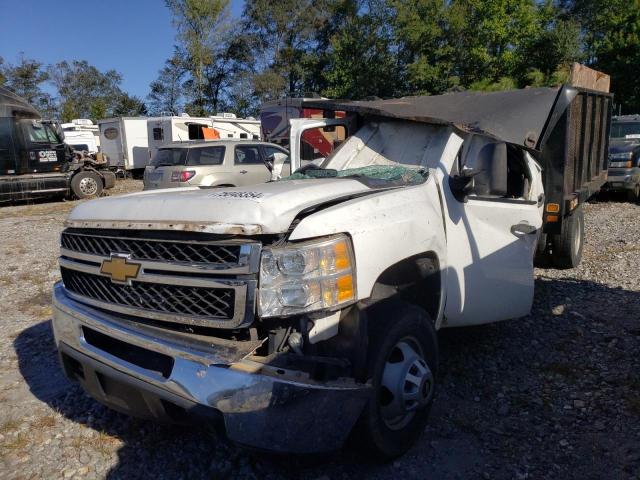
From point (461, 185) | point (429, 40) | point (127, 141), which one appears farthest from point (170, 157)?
point (429, 40)

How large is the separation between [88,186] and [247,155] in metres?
7.84

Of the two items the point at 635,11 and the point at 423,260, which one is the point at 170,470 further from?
the point at 635,11

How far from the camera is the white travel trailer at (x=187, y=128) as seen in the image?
23.4 meters

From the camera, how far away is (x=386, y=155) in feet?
13.8

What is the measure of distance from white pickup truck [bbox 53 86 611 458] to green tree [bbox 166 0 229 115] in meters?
40.6

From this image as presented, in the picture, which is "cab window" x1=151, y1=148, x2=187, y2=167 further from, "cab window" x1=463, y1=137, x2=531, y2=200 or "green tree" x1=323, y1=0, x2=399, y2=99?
"green tree" x1=323, y1=0, x2=399, y2=99

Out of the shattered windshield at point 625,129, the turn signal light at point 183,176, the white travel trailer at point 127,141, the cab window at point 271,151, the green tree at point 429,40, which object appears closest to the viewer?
the turn signal light at point 183,176

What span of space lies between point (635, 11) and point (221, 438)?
3542 cm

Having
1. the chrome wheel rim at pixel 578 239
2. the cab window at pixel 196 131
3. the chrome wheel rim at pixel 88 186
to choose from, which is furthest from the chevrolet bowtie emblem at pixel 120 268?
the cab window at pixel 196 131

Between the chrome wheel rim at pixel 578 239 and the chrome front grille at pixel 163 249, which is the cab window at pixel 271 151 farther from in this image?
the chrome front grille at pixel 163 249

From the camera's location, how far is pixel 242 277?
7.29 ft

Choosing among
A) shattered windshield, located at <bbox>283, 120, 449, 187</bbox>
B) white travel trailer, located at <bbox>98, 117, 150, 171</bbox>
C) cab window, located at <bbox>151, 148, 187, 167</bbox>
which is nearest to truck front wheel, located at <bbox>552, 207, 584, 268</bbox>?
shattered windshield, located at <bbox>283, 120, 449, 187</bbox>

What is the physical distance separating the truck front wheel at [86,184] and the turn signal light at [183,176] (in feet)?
23.6

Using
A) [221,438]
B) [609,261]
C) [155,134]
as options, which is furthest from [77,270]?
[155,134]
